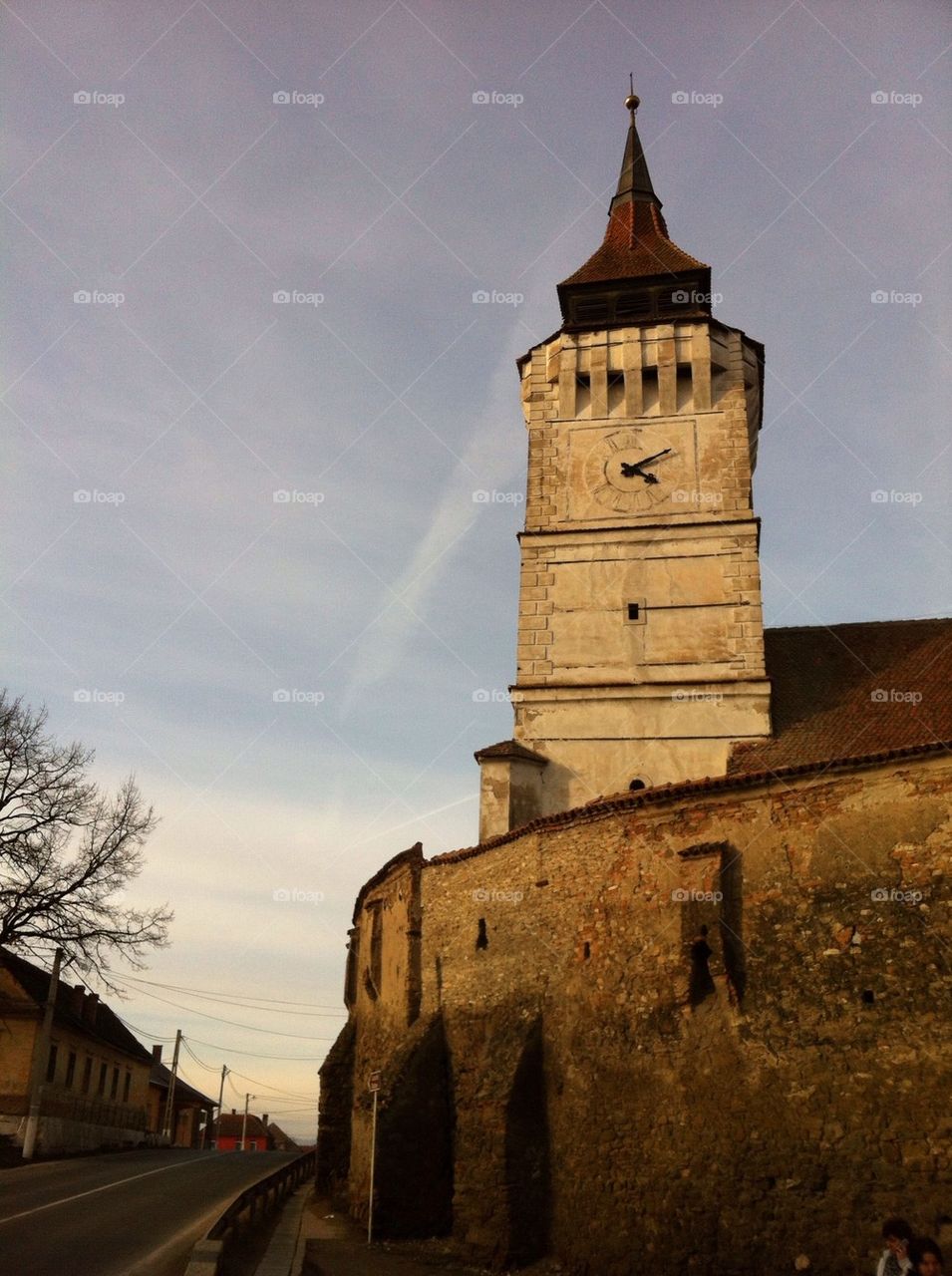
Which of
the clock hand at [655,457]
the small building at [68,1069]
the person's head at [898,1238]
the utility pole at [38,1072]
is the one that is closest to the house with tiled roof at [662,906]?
the clock hand at [655,457]

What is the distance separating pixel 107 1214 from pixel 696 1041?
32.1ft

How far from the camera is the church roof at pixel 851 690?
57.1 ft

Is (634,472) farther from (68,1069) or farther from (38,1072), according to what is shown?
(68,1069)

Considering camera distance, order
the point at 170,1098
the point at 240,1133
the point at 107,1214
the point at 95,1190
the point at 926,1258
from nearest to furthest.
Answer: the point at 926,1258, the point at 107,1214, the point at 95,1190, the point at 170,1098, the point at 240,1133

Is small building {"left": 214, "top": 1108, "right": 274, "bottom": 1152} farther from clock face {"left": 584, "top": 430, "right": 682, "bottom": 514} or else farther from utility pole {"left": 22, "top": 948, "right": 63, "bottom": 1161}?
clock face {"left": 584, "top": 430, "right": 682, "bottom": 514}

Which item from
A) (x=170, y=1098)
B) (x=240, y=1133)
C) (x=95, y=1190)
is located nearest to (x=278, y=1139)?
(x=240, y=1133)

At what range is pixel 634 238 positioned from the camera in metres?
27.5

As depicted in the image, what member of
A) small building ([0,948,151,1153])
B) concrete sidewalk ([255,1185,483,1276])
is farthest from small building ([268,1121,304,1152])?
concrete sidewalk ([255,1185,483,1276])

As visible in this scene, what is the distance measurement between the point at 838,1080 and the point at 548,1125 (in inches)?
181

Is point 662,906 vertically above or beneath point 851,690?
beneath

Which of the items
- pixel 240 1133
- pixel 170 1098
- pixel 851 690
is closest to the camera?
pixel 851 690

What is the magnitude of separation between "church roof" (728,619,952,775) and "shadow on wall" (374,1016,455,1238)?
6928 millimetres

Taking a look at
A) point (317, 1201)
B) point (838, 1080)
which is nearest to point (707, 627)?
point (838, 1080)

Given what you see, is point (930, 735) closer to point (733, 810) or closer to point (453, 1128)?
point (733, 810)
